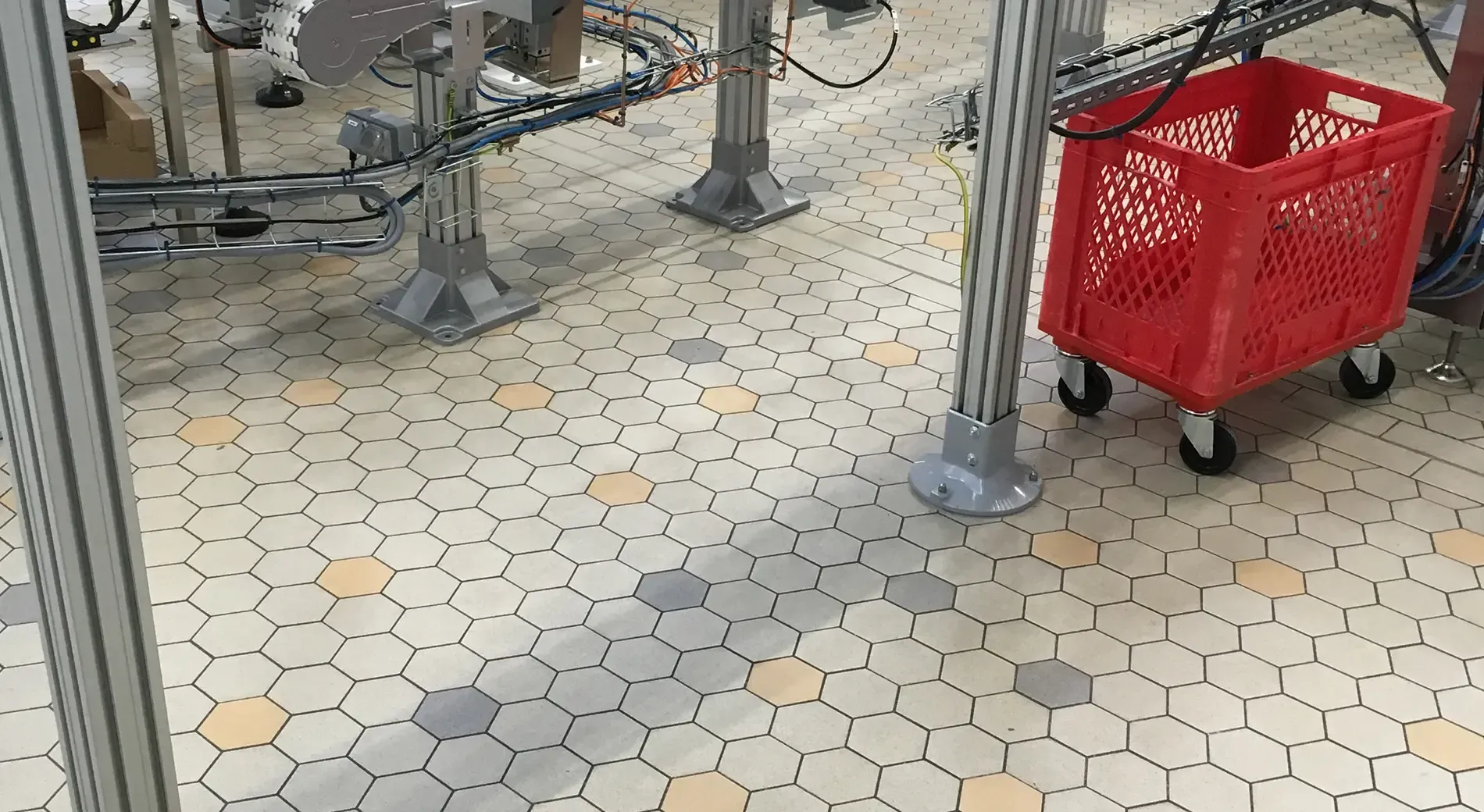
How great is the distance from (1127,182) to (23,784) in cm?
243

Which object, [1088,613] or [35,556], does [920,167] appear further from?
[35,556]

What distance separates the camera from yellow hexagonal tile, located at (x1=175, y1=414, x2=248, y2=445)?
11.3 feet

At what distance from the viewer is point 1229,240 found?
3.11 m

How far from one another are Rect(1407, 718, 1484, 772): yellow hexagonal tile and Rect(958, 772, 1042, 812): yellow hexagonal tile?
2.31 ft

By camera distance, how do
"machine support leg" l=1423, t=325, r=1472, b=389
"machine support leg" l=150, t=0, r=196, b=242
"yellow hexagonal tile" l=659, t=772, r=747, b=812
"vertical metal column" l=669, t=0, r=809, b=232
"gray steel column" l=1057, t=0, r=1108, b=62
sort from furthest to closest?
1. "gray steel column" l=1057, t=0, r=1108, b=62
2. "vertical metal column" l=669, t=0, r=809, b=232
3. "machine support leg" l=150, t=0, r=196, b=242
4. "machine support leg" l=1423, t=325, r=1472, b=389
5. "yellow hexagonal tile" l=659, t=772, r=747, b=812

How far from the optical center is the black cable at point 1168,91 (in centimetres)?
289

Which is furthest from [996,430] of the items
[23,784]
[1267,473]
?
[23,784]

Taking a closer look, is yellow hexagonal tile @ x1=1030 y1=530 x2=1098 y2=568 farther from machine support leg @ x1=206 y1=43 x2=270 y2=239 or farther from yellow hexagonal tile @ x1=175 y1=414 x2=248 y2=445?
machine support leg @ x1=206 y1=43 x2=270 y2=239

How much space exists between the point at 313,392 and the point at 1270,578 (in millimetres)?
2202

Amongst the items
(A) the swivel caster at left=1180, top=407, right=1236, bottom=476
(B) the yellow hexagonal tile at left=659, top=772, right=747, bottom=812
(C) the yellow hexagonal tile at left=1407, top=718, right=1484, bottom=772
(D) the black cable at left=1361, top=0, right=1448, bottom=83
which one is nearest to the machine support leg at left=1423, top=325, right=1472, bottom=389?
(D) the black cable at left=1361, top=0, right=1448, bottom=83

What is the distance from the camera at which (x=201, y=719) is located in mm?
2605

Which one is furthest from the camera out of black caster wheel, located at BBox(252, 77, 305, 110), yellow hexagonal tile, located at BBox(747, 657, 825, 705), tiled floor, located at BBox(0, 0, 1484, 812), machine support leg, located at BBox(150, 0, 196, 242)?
black caster wheel, located at BBox(252, 77, 305, 110)

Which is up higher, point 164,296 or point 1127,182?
point 1127,182

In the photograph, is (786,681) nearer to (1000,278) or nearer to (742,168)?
(1000,278)
